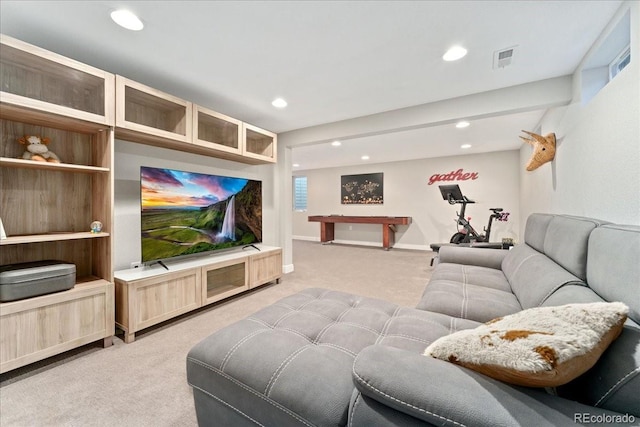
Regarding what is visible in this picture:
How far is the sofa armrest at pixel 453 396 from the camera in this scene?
0.56 meters

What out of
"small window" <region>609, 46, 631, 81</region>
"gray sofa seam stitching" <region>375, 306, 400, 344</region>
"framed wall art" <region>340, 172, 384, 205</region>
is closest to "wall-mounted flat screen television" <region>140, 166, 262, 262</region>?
"gray sofa seam stitching" <region>375, 306, 400, 344</region>

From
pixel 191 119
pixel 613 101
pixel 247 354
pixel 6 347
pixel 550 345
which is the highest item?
pixel 191 119

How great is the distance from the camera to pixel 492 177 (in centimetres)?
566

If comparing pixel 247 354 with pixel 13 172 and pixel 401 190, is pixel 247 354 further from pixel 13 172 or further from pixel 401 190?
pixel 401 190

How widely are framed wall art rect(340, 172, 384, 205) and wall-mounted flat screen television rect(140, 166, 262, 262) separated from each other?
13.7ft

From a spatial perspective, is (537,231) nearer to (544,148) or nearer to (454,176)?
(544,148)

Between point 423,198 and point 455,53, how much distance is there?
15.4ft

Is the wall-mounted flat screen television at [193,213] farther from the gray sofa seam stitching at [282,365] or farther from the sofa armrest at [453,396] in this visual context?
the sofa armrest at [453,396]

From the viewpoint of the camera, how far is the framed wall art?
22.8ft

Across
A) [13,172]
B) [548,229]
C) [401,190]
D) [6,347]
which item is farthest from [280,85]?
[401,190]

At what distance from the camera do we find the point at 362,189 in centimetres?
718

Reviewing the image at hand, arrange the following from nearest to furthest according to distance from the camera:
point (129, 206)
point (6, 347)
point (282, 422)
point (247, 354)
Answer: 1. point (282, 422)
2. point (247, 354)
3. point (6, 347)
4. point (129, 206)

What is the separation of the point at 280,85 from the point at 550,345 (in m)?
2.60

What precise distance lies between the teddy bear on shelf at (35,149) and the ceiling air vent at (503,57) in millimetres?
3378
